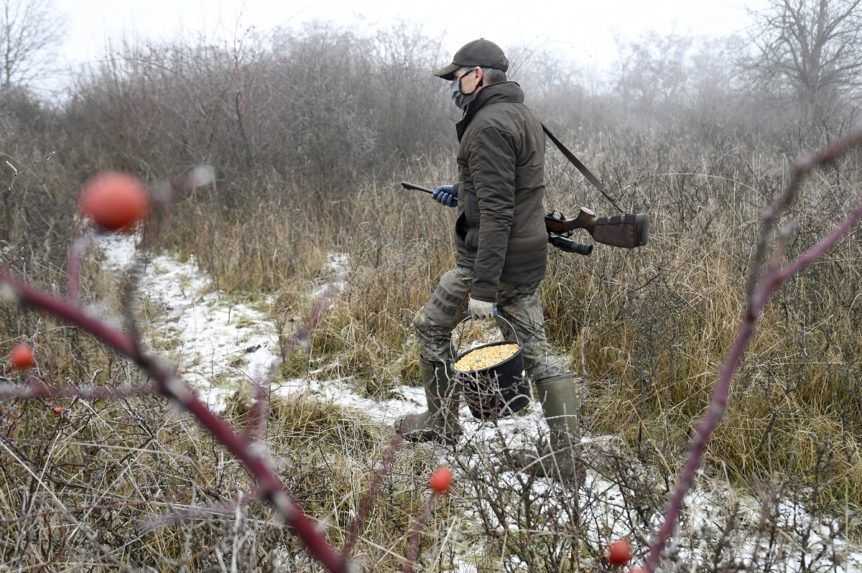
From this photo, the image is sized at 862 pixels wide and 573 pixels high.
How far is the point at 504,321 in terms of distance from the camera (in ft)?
8.98

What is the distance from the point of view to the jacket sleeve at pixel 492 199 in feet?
8.20

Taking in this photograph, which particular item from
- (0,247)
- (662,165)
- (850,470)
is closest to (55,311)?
(850,470)

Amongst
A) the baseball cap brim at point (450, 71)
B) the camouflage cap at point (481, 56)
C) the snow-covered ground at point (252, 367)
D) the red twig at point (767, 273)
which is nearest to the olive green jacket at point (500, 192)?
the camouflage cap at point (481, 56)

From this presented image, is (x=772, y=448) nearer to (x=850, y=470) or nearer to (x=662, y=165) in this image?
(x=850, y=470)

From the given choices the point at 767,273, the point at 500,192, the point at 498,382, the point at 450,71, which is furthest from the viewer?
the point at 450,71

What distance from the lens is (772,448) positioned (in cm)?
261

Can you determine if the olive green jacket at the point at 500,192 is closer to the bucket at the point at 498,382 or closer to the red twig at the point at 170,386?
the bucket at the point at 498,382

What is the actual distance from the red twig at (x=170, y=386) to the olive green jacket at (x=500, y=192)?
219cm

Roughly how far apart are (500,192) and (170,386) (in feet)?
7.45

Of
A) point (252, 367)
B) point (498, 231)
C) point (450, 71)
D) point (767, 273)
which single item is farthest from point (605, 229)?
point (252, 367)

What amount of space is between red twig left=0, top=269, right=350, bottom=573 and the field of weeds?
5 cm

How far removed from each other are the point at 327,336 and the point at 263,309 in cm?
115

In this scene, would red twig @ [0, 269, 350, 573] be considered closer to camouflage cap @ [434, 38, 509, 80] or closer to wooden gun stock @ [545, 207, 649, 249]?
wooden gun stock @ [545, 207, 649, 249]

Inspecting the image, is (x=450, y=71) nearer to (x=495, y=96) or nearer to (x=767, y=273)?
(x=495, y=96)
